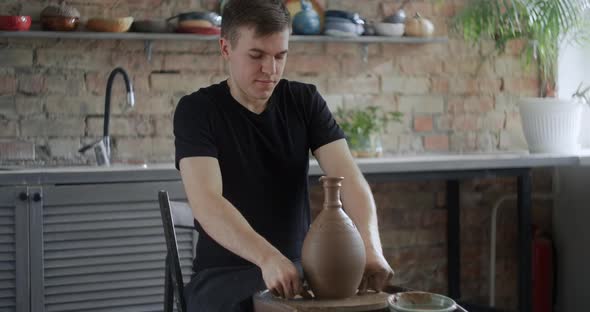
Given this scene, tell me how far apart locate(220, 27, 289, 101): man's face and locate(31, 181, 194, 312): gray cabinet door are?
1066 mm

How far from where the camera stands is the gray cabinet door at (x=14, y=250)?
282 cm

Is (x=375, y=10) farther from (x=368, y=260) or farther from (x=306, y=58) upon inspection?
(x=368, y=260)

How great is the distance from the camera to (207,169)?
1900mm

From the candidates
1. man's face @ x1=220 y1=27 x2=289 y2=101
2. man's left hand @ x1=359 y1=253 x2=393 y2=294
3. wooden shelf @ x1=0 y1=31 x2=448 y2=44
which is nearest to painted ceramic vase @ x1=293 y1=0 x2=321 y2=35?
wooden shelf @ x1=0 y1=31 x2=448 y2=44

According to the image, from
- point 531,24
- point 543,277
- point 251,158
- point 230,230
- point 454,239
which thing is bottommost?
point 543,277

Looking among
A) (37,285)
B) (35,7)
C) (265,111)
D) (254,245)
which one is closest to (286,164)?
(265,111)

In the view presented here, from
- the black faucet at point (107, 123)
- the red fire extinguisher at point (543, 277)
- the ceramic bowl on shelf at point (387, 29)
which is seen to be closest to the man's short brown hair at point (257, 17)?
the black faucet at point (107, 123)

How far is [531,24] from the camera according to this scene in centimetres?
371

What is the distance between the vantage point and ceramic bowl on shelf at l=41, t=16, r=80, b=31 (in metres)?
3.27

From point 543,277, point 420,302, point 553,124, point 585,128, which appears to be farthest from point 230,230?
point 585,128

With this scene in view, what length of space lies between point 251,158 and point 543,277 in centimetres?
Result: 229

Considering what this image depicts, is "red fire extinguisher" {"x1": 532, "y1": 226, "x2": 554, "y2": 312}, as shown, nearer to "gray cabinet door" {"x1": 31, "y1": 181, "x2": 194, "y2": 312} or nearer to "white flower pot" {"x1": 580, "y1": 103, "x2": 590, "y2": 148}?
"white flower pot" {"x1": 580, "y1": 103, "x2": 590, "y2": 148}

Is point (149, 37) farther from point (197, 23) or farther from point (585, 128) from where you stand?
point (585, 128)

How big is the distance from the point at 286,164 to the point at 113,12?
173 centimetres
